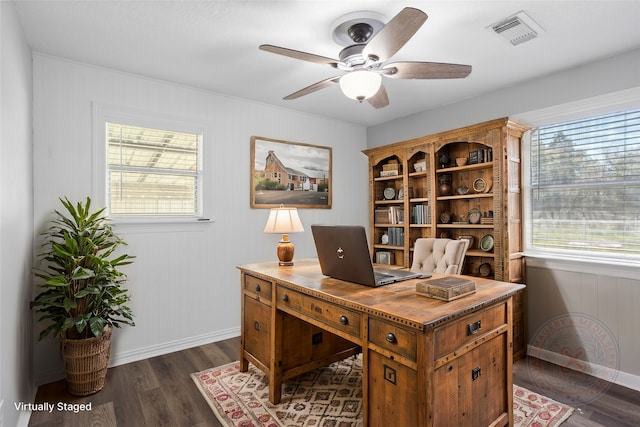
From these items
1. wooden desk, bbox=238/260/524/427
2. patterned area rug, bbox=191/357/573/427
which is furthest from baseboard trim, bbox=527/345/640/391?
wooden desk, bbox=238/260/524/427

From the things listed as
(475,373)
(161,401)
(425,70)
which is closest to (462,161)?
(425,70)

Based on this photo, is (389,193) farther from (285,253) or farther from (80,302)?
(80,302)

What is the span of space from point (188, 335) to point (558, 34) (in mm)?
3910

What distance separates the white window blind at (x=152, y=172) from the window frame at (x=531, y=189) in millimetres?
3155

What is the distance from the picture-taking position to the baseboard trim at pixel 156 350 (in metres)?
2.63

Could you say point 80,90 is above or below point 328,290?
above

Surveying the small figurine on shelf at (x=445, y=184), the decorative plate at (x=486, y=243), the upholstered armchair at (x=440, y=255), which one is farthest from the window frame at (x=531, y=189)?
the upholstered armchair at (x=440, y=255)

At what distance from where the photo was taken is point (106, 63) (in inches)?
111

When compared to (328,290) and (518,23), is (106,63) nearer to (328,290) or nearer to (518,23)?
(328,290)

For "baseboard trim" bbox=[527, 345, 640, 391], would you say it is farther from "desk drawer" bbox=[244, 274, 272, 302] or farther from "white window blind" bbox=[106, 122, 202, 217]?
"white window blind" bbox=[106, 122, 202, 217]

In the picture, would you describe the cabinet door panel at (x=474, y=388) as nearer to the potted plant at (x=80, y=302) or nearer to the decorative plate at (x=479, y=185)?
the decorative plate at (x=479, y=185)

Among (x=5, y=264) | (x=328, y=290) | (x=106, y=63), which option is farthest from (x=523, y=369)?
(x=106, y=63)

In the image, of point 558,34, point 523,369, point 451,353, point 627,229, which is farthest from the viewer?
point 523,369

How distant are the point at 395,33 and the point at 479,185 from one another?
2170 mm
